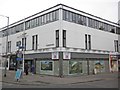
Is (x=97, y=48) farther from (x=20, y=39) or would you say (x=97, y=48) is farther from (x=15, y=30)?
(x=15, y=30)

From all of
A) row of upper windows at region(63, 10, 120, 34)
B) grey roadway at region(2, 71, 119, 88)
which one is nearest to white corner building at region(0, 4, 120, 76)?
row of upper windows at region(63, 10, 120, 34)

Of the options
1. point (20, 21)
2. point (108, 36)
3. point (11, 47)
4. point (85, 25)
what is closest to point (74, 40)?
point (85, 25)

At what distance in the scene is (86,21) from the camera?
33031 millimetres

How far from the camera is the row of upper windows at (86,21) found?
2956 cm

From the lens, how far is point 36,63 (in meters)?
32.5

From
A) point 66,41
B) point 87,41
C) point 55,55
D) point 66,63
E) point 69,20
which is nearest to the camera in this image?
point 66,63

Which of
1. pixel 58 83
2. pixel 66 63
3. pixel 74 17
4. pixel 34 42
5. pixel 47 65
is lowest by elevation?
pixel 58 83

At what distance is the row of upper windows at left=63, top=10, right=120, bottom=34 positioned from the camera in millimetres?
29559

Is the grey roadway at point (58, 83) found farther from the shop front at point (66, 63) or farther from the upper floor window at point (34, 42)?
the upper floor window at point (34, 42)

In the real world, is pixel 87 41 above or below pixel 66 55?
above

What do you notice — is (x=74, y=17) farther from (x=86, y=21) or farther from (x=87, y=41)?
(x=87, y=41)

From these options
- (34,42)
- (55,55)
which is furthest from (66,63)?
(34,42)

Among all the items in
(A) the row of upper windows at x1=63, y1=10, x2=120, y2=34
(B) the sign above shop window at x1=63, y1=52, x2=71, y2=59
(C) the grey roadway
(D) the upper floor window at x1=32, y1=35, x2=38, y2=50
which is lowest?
(C) the grey roadway

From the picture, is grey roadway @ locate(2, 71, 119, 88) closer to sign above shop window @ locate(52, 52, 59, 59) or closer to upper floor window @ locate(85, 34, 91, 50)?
sign above shop window @ locate(52, 52, 59, 59)
